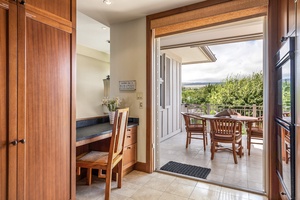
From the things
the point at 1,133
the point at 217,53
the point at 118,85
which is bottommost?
the point at 1,133

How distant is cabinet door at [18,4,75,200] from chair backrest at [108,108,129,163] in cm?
41

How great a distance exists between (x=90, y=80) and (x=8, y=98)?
13.6 ft

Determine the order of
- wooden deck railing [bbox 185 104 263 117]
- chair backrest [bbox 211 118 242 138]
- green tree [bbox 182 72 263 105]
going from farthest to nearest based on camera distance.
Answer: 1. green tree [bbox 182 72 263 105]
2. wooden deck railing [bbox 185 104 263 117]
3. chair backrest [bbox 211 118 242 138]

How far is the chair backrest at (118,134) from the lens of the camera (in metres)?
2.02

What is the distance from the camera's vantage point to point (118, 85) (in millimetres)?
3088

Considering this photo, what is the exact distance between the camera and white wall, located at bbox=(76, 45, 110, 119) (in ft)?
16.2

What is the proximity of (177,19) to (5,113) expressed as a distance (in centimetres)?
230

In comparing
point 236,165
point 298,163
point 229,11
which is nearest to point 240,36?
point 229,11

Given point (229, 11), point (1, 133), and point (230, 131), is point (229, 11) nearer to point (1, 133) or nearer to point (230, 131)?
point (230, 131)

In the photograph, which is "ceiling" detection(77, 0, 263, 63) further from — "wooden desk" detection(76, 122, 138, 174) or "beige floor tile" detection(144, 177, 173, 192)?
"beige floor tile" detection(144, 177, 173, 192)

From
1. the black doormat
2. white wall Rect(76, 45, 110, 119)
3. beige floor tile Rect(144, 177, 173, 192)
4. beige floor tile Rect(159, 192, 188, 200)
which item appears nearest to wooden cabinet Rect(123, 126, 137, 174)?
beige floor tile Rect(144, 177, 173, 192)

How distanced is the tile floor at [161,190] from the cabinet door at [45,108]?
59 cm

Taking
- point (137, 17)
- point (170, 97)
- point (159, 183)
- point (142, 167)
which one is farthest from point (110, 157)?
point (170, 97)

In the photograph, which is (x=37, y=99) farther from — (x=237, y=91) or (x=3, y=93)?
(x=237, y=91)
